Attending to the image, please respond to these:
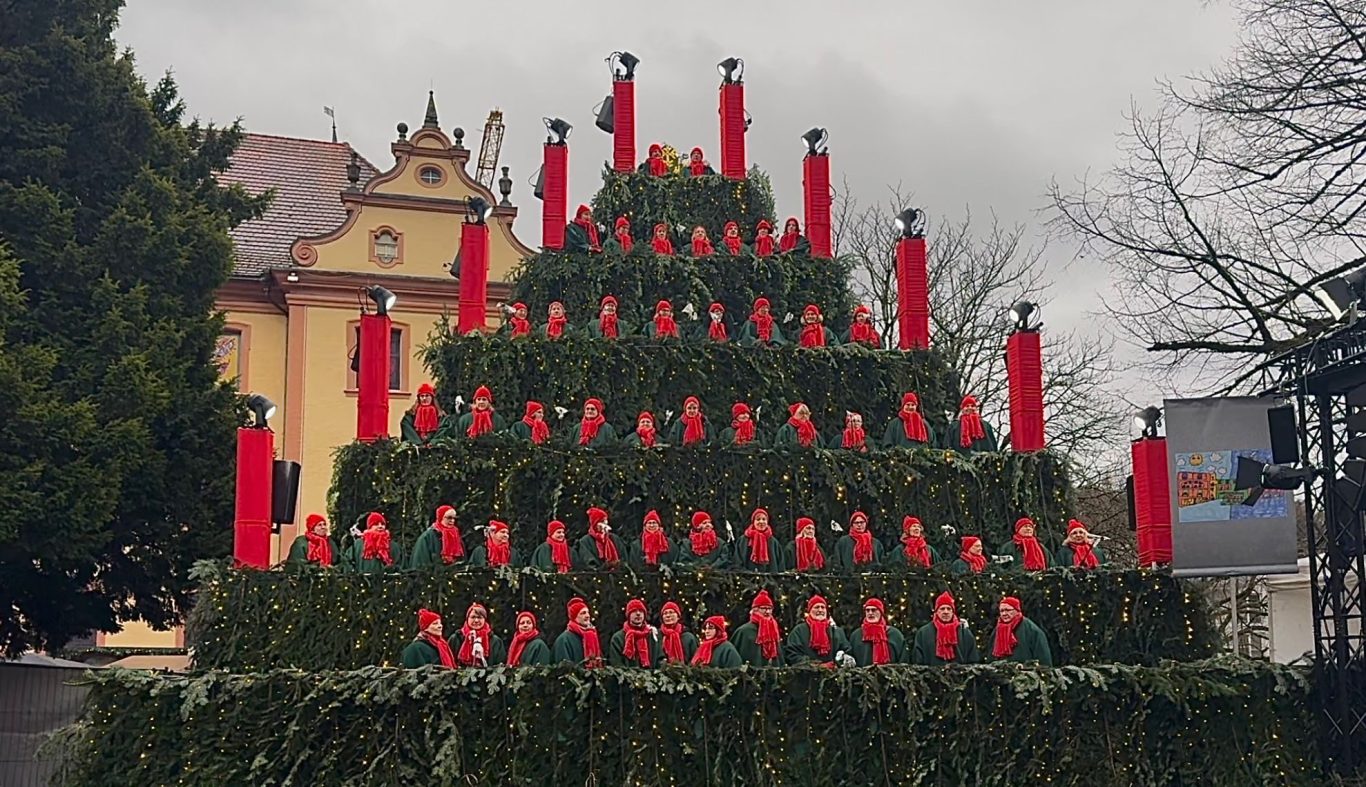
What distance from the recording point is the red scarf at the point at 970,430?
1381cm

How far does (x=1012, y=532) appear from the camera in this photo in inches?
516

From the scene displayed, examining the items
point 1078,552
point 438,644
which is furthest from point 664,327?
point 438,644

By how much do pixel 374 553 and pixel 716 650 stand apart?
10.2 feet

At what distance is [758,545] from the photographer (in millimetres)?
11992

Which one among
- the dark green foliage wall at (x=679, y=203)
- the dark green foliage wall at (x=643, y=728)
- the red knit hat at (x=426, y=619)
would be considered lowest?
the dark green foliage wall at (x=643, y=728)

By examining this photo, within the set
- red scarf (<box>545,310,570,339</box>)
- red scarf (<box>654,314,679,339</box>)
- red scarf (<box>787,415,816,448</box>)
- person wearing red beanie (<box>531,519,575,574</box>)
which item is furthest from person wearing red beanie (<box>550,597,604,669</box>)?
red scarf (<box>654,314,679,339</box>)

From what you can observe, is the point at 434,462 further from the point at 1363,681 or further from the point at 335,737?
the point at 1363,681

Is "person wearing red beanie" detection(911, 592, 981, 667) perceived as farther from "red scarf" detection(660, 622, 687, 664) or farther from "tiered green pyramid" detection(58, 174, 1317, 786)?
"red scarf" detection(660, 622, 687, 664)

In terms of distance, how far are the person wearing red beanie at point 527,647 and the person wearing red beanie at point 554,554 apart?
0.87 metres

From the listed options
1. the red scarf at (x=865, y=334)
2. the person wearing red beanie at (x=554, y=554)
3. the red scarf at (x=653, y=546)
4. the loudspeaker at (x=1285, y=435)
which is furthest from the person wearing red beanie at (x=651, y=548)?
the loudspeaker at (x=1285, y=435)

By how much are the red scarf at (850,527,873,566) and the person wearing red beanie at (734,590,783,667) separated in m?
1.41

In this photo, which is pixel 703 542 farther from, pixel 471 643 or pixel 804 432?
pixel 471 643

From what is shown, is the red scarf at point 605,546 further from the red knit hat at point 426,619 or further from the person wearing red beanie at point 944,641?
the person wearing red beanie at point 944,641

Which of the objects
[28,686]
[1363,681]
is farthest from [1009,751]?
[28,686]
